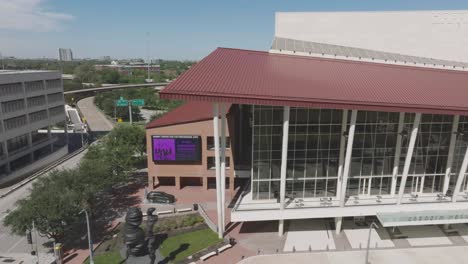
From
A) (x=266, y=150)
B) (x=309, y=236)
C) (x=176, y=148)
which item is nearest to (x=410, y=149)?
(x=309, y=236)

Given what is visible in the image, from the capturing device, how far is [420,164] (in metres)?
34.2

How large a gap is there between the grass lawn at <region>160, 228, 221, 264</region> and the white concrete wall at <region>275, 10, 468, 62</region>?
30.3 metres

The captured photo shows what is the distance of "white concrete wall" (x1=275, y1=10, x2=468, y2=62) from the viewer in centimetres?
4169

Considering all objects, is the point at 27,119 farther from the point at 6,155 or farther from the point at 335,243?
the point at 335,243

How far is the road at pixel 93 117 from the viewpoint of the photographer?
297 ft

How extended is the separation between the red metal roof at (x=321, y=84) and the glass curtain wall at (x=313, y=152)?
3160mm

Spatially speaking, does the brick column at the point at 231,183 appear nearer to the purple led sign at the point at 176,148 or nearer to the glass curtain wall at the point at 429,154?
the purple led sign at the point at 176,148

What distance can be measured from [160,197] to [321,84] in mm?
24094

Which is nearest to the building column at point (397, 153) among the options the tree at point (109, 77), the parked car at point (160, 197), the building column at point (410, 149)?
the building column at point (410, 149)

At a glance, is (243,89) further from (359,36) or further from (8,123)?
(8,123)

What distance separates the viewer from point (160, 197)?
41000 millimetres

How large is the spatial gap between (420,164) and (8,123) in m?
58.9

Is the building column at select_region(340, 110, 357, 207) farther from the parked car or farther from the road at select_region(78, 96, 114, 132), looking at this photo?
the road at select_region(78, 96, 114, 132)

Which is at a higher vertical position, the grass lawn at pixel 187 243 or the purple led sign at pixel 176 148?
the purple led sign at pixel 176 148
